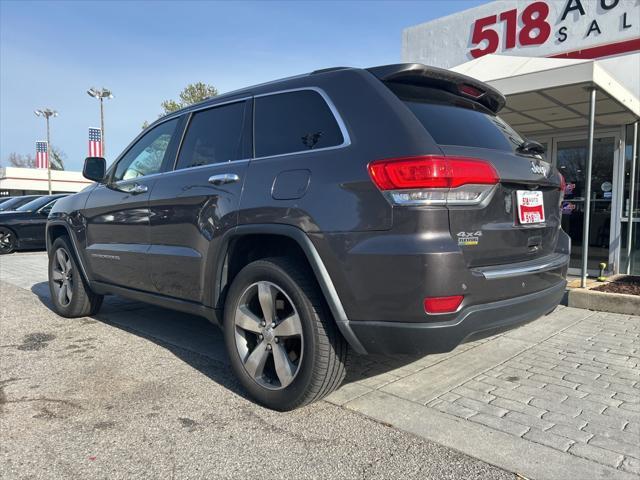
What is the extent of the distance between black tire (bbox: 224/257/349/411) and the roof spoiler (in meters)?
1.19

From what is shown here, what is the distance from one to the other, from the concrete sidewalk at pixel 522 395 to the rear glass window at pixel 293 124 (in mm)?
1596

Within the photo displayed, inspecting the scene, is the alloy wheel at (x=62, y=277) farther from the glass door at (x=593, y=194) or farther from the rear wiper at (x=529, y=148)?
the glass door at (x=593, y=194)

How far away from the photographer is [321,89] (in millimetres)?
3004

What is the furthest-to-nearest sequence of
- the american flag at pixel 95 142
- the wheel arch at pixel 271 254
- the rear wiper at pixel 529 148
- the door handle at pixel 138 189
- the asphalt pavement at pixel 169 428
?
the american flag at pixel 95 142 → the door handle at pixel 138 189 → the rear wiper at pixel 529 148 → the wheel arch at pixel 271 254 → the asphalt pavement at pixel 169 428

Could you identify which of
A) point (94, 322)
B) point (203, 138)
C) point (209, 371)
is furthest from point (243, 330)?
point (94, 322)

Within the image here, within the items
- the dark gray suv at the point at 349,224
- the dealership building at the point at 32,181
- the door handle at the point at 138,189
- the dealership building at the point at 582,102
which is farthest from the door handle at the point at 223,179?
the dealership building at the point at 32,181

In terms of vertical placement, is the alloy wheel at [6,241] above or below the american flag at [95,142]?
below

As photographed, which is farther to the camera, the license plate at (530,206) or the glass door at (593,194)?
the glass door at (593,194)

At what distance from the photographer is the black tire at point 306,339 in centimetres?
276

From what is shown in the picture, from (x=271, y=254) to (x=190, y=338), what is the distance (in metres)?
1.81

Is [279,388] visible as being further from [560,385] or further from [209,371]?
[560,385]

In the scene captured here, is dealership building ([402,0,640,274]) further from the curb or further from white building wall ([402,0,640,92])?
the curb

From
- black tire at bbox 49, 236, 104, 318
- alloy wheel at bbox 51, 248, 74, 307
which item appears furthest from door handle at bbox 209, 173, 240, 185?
alloy wheel at bbox 51, 248, 74, 307

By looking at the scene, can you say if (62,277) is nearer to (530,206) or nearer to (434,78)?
(434,78)
